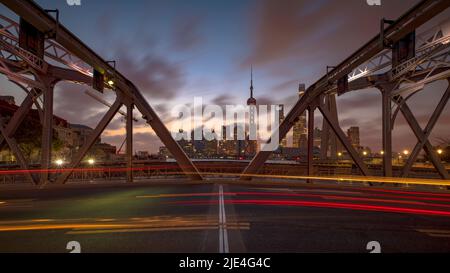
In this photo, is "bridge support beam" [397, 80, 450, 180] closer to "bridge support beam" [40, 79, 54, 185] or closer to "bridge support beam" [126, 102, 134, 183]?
"bridge support beam" [126, 102, 134, 183]

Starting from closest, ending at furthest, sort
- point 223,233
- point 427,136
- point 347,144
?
point 223,233
point 347,144
point 427,136

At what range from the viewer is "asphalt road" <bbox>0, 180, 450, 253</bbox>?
505cm

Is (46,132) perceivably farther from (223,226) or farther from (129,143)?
(223,226)

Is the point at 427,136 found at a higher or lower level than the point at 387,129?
lower

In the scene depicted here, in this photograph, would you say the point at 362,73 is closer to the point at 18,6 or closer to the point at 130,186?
the point at 130,186

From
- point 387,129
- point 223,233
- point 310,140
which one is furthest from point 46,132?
point 387,129

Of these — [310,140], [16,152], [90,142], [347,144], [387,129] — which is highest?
[387,129]

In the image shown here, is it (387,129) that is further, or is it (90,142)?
(387,129)

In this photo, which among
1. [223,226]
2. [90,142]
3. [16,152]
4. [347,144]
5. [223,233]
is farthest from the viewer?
[347,144]

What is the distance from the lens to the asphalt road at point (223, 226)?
16.6 feet

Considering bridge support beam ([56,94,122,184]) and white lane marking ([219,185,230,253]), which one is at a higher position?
bridge support beam ([56,94,122,184])

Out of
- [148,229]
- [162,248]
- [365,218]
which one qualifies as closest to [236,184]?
[365,218]

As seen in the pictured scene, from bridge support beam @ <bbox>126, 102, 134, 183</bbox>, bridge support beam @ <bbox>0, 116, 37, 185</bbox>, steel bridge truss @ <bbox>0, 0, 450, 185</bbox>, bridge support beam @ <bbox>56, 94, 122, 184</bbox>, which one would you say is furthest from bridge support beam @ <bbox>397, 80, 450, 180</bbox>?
bridge support beam @ <bbox>0, 116, 37, 185</bbox>

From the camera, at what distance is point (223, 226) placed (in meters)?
6.30
